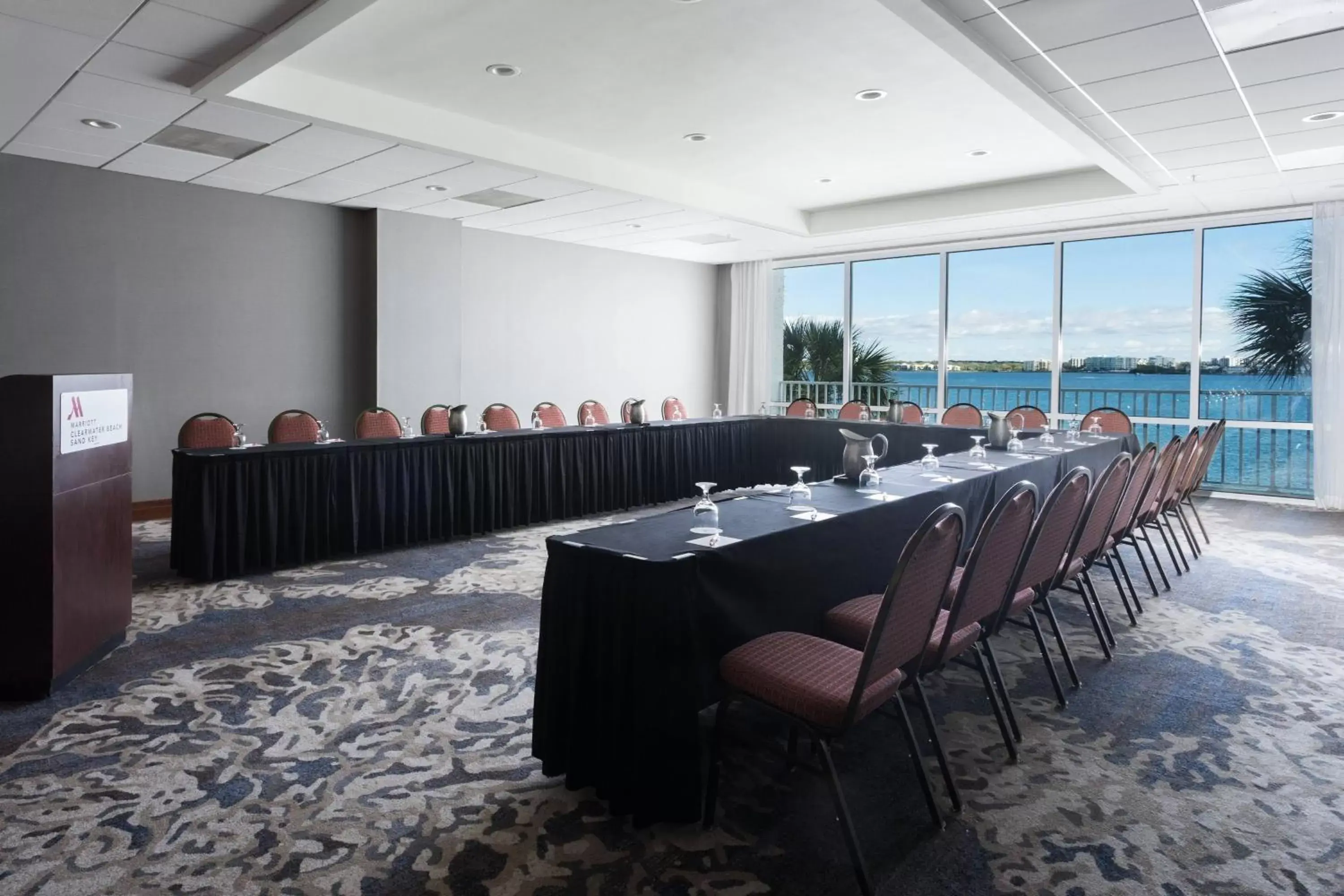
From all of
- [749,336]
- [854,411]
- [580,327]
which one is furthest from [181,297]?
[749,336]

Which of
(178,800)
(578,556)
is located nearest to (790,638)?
(578,556)

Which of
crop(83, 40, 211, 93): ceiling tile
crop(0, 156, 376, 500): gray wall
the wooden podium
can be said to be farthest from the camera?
crop(0, 156, 376, 500): gray wall

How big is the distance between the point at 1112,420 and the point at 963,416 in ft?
4.56

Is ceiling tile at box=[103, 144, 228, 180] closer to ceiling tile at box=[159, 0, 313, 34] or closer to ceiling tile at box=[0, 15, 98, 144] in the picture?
ceiling tile at box=[0, 15, 98, 144]

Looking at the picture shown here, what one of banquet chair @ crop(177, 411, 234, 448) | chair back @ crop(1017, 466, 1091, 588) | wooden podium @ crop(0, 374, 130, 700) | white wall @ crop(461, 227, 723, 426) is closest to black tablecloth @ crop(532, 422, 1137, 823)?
chair back @ crop(1017, 466, 1091, 588)

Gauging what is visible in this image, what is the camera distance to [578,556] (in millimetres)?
2463

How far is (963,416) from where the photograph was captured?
8.45 meters

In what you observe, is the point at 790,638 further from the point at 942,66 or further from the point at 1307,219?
the point at 1307,219

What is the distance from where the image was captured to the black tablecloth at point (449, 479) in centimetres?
500

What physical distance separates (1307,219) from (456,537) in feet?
29.4

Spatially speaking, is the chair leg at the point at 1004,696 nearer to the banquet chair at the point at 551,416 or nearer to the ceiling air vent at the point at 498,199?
the banquet chair at the point at 551,416

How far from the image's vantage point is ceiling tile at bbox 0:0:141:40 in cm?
360

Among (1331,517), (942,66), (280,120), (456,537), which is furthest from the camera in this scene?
(1331,517)

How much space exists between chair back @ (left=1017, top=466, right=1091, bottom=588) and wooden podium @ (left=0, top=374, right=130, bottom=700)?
147 inches
